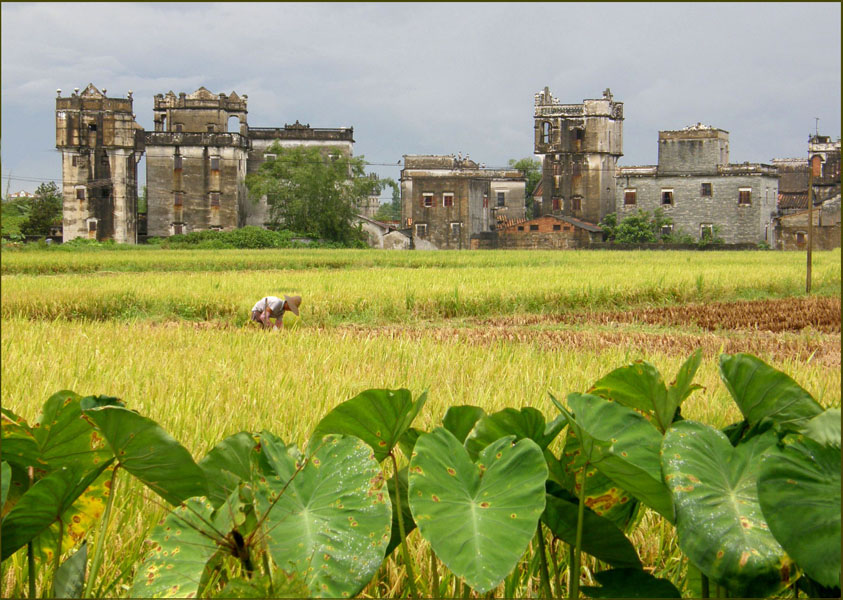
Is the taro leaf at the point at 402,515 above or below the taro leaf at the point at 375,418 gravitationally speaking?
below

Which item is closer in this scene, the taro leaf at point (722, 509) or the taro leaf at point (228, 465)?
the taro leaf at point (722, 509)

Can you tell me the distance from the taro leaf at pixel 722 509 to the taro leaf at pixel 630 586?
0.19 meters

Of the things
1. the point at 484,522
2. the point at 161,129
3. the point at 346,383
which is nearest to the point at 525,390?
the point at 346,383

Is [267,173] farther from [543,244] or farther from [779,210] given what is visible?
[779,210]

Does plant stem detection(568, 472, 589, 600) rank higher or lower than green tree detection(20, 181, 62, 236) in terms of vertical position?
lower

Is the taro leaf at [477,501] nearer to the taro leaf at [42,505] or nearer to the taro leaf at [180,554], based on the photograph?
the taro leaf at [180,554]

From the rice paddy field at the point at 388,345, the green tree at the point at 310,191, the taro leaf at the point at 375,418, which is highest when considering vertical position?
the green tree at the point at 310,191

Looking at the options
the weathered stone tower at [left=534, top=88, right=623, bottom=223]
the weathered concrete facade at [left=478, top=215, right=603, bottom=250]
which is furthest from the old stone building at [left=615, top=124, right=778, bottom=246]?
the weathered concrete facade at [left=478, top=215, right=603, bottom=250]

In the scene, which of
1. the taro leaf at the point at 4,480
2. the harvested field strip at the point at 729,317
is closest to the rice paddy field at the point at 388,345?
the harvested field strip at the point at 729,317

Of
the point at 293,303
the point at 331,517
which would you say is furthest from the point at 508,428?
the point at 293,303

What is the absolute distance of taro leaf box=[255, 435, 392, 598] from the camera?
3.52ft

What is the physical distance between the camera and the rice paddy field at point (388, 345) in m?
2.91

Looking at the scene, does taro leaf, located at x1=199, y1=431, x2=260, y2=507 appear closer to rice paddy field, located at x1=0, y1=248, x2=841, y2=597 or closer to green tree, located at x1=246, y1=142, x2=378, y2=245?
rice paddy field, located at x1=0, y1=248, x2=841, y2=597

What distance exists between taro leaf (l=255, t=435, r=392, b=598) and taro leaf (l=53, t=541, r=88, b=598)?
10.3 inches
